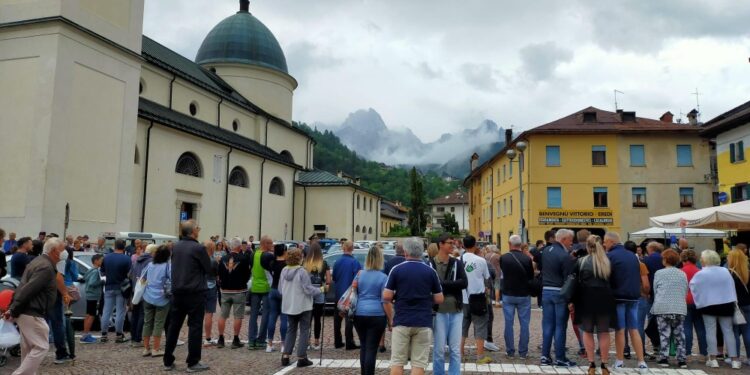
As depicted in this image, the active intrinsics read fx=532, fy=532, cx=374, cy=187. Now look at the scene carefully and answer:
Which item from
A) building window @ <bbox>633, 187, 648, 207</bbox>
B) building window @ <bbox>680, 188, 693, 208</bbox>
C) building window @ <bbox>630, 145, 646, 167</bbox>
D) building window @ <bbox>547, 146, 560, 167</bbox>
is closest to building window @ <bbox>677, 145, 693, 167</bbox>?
building window @ <bbox>680, 188, 693, 208</bbox>

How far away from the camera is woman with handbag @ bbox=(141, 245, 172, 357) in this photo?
27.7 feet

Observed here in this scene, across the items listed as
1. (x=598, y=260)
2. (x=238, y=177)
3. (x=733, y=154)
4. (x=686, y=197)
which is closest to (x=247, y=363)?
(x=598, y=260)

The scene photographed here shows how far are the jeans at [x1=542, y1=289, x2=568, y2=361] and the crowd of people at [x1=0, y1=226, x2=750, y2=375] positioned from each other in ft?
0.05

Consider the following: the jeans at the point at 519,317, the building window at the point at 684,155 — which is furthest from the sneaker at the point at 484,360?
the building window at the point at 684,155

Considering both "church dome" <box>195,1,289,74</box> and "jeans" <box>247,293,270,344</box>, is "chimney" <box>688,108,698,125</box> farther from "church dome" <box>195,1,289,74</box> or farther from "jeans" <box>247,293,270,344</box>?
"jeans" <box>247,293,270,344</box>

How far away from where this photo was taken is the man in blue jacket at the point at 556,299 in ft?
25.9

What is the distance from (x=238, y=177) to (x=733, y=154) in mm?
28234

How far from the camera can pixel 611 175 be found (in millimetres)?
34375

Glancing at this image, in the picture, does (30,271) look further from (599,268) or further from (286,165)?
(286,165)

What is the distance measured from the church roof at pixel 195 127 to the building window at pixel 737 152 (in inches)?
1073

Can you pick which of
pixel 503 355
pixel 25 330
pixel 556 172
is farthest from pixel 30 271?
pixel 556 172

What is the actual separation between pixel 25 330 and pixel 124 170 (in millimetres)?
18891

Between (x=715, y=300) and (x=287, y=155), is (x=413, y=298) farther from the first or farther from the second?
(x=287, y=155)

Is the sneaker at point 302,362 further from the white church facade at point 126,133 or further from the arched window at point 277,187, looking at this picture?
the arched window at point 277,187
